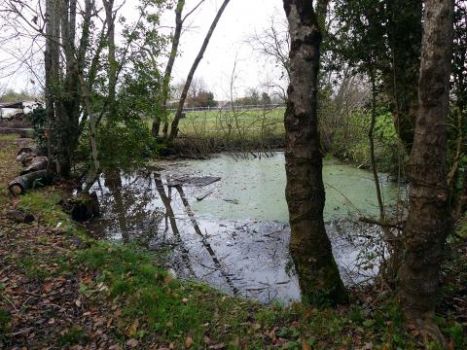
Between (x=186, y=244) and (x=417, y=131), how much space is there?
456 centimetres

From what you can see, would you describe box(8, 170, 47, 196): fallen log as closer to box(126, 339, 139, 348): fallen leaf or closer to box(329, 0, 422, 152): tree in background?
box(126, 339, 139, 348): fallen leaf

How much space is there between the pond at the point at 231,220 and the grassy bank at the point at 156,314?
75cm

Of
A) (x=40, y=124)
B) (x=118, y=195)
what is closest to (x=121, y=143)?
(x=118, y=195)

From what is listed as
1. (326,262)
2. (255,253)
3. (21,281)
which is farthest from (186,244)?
(326,262)

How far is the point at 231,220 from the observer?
8156 millimetres

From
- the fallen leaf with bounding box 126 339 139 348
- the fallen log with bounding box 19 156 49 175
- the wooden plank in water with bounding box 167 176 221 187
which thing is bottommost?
the fallen leaf with bounding box 126 339 139 348

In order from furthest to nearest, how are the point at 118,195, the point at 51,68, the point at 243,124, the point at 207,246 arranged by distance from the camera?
the point at 243,124, the point at 118,195, the point at 51,68, the point at 207,246

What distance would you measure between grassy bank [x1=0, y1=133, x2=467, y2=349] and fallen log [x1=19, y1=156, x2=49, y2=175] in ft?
16.1

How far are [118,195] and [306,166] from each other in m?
7.62

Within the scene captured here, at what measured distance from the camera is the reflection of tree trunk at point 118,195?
25.6ft

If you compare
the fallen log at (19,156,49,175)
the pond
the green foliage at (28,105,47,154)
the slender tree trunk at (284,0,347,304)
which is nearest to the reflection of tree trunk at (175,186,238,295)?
the pond

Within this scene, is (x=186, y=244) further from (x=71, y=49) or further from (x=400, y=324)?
(x=71, y=49)

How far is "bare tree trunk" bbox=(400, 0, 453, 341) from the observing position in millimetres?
3053

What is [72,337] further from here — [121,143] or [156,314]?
[121,143]
